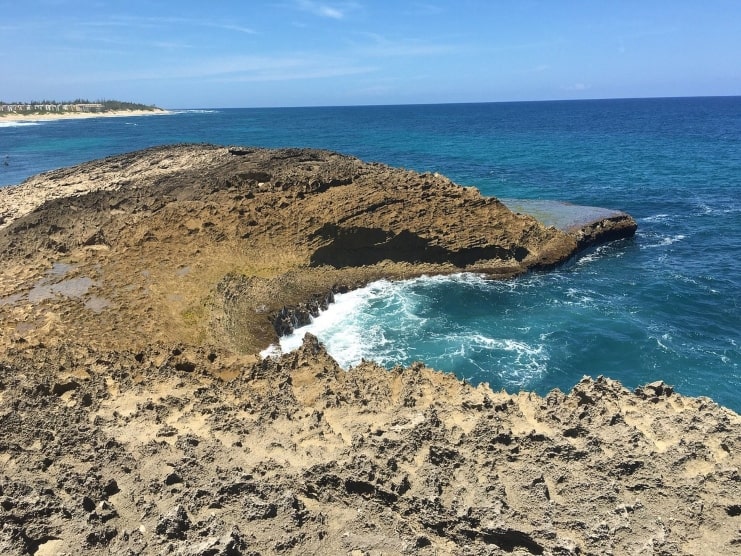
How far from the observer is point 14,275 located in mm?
21703

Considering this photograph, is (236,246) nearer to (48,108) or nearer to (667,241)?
(667,241)

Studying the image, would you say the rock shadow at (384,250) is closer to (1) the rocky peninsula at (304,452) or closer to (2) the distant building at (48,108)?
(1) the rocky peninsula at (304,452)

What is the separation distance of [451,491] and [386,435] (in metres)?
1.70

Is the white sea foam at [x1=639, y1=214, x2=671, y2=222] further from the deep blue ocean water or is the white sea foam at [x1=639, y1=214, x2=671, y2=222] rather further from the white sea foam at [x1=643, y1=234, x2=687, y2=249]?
the white sea foam at [x1=643, y1=234, x2=687, y2=249]

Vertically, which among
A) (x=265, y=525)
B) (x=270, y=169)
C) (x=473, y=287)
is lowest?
(x=473, y=287)

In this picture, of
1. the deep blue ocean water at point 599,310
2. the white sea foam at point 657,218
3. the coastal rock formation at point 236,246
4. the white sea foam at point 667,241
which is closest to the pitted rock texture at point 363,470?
the coastal rock formation at point 236,246

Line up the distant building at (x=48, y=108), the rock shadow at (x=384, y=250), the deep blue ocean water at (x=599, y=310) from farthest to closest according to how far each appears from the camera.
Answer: the distant building at (x=48, y=108), the rock shadow at (x=384, y=250), the deep blue ocean water at (x=599, y=310)

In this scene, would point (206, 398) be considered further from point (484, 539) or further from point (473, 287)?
point (473, 287)

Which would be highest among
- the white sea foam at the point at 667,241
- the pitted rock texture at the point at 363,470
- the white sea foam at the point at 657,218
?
the pitted rock texture at the point at 363,470

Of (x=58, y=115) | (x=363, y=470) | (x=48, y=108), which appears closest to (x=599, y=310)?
(x=363, y=470)

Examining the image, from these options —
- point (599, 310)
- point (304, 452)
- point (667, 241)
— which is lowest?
point (599, 310)

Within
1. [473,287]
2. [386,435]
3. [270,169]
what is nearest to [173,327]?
[386,435]

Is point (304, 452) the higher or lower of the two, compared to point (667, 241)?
higher

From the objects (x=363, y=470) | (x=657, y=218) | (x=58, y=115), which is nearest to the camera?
(x=363, y=470)
